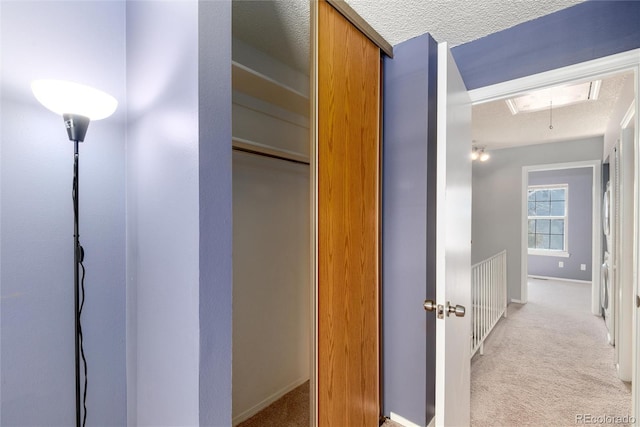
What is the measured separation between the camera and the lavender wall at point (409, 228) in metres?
1.78

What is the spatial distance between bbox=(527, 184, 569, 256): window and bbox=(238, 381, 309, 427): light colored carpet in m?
6.46

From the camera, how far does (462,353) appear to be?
1.60m

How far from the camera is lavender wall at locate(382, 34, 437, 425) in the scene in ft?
5.82

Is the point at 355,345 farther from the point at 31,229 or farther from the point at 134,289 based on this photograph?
the point at 31,229

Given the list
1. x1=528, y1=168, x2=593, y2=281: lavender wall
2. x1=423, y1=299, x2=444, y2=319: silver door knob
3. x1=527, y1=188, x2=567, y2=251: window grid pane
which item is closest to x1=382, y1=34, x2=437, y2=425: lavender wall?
x1=423, y1=299, x2=444, y2=319: silver door knob

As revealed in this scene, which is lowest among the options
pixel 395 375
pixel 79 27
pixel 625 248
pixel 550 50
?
pixel 395 375

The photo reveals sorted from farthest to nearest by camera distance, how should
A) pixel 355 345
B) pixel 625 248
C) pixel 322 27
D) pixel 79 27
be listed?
1. pixel 625 248
2. pixel 355 345
3. pixel 322 27
4. pixel 79 27

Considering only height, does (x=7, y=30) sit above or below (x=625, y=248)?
above

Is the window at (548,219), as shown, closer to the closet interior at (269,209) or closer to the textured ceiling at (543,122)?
the textured ceiling at (543,122)

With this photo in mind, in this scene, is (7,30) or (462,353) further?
(462,353)

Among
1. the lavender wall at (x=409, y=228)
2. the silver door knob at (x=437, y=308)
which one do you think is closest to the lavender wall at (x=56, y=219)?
the silver door knob at (x=437, y=308)

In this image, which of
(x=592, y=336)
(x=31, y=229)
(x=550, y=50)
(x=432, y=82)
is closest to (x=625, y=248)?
(x=592, y=336)

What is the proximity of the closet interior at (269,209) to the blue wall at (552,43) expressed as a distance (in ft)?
3.75

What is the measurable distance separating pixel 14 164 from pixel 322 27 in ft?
4.06
